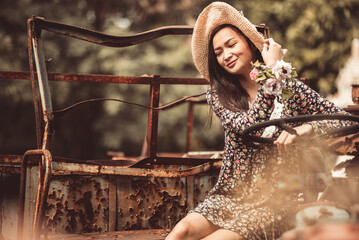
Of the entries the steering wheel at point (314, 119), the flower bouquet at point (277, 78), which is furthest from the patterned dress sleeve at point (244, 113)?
the steering wheel at point (314, 119)

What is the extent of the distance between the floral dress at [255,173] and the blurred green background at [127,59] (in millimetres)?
7377

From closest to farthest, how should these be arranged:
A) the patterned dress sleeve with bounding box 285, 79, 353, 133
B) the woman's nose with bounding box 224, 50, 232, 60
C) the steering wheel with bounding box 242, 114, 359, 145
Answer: the steering wheel with bounding box 242, 114, 359, 145 < the patterned dress sleeve with bounding box 285, 79, 353, 133 < the woman's nose with bounding box 224, 50, 232, 60

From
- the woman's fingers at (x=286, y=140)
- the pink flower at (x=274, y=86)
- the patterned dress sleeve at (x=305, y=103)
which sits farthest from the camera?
the patterned dress sleeve at (x=305, y=103)

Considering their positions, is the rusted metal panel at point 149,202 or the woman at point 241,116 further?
the rusted metal panel at point 149,202

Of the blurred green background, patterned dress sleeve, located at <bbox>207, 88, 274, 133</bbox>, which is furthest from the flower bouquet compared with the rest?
the blurred green background

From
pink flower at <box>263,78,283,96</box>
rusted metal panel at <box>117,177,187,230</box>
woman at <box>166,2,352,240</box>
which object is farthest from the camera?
rusted metal panel at <box>117,177,187,230</box>

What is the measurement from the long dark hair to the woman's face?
0.05 m

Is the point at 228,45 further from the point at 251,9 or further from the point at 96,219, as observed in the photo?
the point at 251,9

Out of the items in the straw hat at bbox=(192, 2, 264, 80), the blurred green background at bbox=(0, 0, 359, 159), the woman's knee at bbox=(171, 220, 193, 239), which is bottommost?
the woman's knee at bbox=(171, 220, 193, 239)

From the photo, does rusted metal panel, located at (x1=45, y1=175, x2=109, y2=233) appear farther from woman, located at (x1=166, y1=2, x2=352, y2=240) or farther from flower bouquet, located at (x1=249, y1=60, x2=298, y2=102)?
flower bouquet, located at (x1=249, y1=60, x2=298, y2=102)

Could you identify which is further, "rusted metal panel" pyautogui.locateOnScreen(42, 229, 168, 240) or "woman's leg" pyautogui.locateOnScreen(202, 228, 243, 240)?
"rusted metal panel" pyautogui.locateOnScreen(42, 229, 168, 240)

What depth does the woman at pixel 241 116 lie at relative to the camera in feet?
8.13

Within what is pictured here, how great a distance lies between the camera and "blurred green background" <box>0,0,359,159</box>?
1027 cm

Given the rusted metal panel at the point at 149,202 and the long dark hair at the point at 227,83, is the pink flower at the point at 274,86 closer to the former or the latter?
the long dark hair at the point at 227,83
